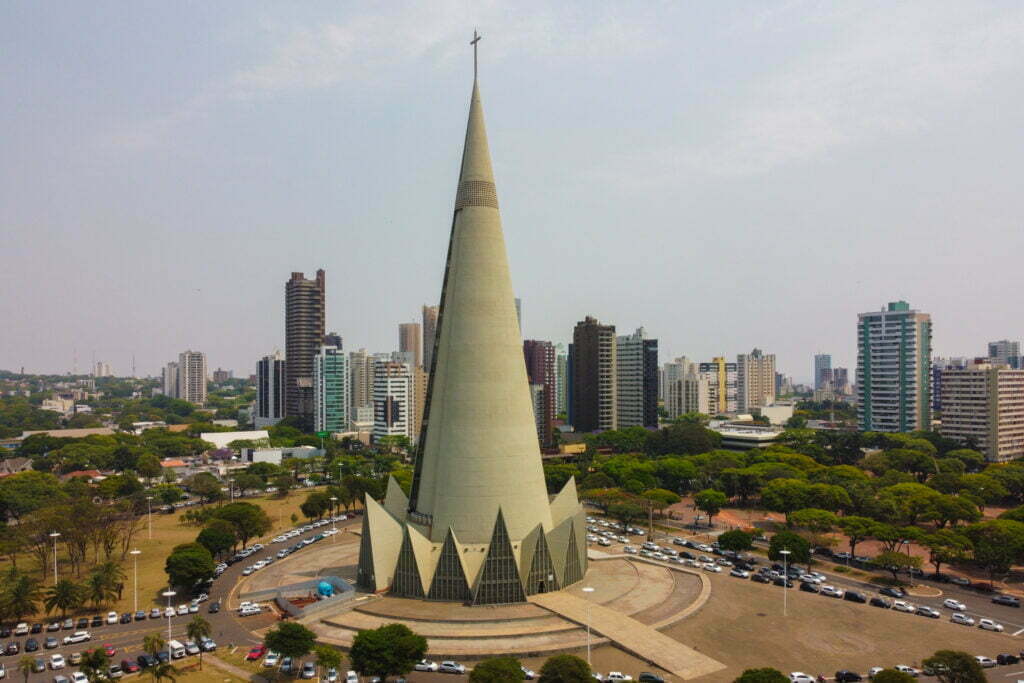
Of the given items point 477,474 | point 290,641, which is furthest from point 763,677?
point 290,641

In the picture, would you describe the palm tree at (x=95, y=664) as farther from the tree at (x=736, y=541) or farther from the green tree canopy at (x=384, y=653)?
the tree at (x=736, y=541)

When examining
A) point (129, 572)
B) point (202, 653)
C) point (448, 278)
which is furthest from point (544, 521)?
point (129, 572)

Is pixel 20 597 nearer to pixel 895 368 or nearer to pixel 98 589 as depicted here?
pixel 98 589

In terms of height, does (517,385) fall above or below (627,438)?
above

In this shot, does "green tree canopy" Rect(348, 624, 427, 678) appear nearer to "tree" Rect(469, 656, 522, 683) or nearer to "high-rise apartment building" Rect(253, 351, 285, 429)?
"tree" Rect(469, 656, 522, 683)

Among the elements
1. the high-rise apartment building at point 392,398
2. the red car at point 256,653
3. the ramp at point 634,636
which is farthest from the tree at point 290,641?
the high-rise apartment building at point 392,398

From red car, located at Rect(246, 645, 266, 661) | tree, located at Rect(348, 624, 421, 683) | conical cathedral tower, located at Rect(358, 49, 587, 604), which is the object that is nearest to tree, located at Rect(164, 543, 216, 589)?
conical cathedral tower, located at Rect(358, 49, 587, 604)

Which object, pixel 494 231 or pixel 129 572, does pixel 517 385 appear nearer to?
pixel 494 231
